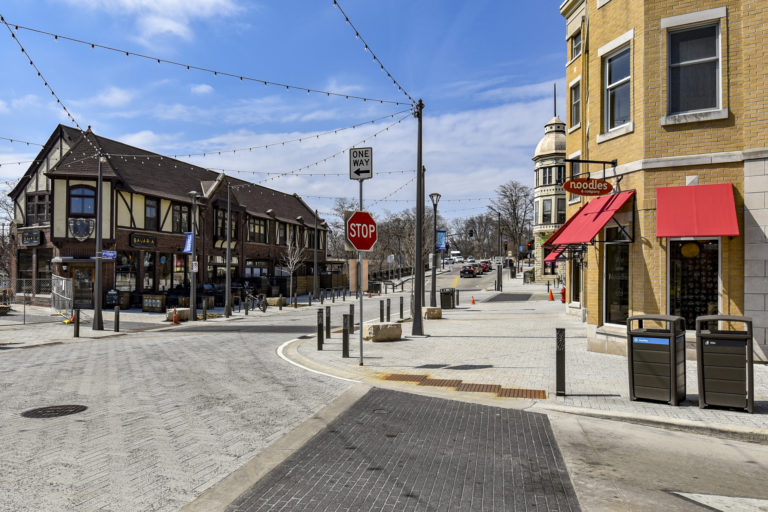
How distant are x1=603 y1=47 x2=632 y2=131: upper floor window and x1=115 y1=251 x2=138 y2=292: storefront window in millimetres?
28434

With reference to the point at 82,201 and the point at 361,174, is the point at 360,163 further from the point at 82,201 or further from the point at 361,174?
the point at 82,201

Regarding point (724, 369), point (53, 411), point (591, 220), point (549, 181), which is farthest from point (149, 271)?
point (549, 181)

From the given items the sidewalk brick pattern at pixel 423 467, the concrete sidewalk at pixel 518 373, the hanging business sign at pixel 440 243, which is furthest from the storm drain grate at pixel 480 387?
the hanging business sign at pixel 440 243

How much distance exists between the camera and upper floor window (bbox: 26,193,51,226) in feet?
106

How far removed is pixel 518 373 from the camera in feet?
32.0

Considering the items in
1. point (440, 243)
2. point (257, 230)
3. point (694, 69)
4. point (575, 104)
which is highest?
point (575, 104)

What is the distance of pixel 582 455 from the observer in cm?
553

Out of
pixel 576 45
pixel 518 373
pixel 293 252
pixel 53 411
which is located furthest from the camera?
pixel 293 252

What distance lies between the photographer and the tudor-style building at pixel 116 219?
29.7 m

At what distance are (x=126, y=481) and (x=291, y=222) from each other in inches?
1948

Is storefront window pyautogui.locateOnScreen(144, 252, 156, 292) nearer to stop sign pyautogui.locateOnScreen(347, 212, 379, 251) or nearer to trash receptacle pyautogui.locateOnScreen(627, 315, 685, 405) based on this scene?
stop sign pyautogui.locateOnScreen(347, 212, 379, 251)

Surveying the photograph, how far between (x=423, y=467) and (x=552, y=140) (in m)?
52.7

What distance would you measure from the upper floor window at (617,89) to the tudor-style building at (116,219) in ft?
68.7

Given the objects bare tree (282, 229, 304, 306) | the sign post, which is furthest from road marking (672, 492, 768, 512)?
bare tree (282, 229, 304, 306)
